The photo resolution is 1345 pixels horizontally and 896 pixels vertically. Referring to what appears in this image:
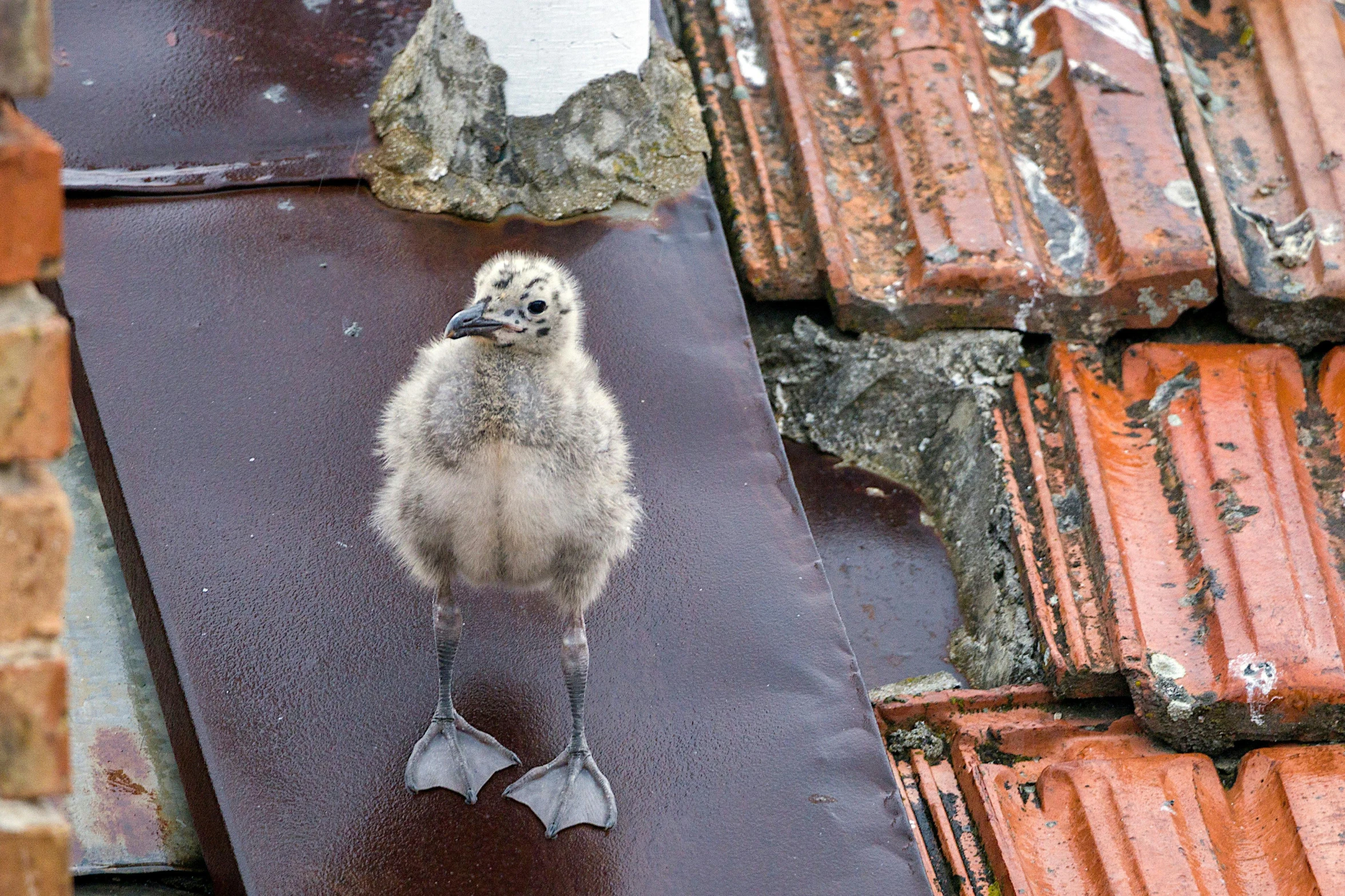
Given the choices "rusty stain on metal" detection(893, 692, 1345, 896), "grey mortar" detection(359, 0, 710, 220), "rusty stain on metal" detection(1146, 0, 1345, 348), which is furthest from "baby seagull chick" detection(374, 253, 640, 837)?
"rusty stain on metal" detection(1146, 0, 1345, 348)

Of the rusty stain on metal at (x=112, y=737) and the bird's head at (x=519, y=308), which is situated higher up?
the bird's head at (x=519, y=308)

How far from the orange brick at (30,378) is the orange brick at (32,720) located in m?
0.20

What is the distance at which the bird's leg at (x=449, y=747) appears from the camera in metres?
2.63

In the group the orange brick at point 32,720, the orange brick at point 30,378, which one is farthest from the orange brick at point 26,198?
the orange brick at point 32,720

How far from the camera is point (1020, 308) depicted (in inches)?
141

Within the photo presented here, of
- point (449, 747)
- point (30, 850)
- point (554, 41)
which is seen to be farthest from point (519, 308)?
point (30, 850)

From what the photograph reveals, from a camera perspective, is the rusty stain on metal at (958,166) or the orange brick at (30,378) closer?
the orange brick at (30,378)

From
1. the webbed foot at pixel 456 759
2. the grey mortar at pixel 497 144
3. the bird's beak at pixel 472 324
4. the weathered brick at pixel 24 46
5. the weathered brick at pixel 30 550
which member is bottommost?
the webbed foot at pixel 456 759

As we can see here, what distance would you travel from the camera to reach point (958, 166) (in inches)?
149

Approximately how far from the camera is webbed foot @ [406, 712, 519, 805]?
263 cm

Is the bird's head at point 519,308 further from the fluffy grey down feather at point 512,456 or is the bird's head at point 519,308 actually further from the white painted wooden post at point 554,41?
the white painted wooden post at point 554,41

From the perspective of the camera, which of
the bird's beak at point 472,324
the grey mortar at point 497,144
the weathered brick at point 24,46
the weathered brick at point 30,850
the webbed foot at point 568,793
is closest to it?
the weathered brick at point 24,46

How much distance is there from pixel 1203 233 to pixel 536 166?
1.84m

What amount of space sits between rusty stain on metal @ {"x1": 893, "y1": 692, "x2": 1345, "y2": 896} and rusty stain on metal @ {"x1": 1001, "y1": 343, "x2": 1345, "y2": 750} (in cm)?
10
